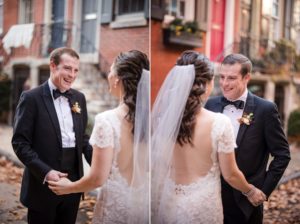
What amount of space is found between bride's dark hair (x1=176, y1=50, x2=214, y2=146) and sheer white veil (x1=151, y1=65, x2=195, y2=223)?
0.05 feet

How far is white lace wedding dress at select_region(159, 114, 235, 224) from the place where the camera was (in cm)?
132

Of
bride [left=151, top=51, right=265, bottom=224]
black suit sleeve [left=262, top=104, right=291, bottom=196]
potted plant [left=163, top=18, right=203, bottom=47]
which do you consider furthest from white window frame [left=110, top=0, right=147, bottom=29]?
black suit sleeve [left=262, top=104, right=291, bottom=196]

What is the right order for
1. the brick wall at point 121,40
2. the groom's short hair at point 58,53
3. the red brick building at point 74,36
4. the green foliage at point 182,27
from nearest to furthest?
1. the groom's short hair at point 58,53
2. the red brick building at point 74,36
3. the brick wall at point 121,40
4. the green foliage at point 182,27

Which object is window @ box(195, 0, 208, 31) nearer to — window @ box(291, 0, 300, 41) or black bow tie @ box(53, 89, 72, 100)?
window @ box(291, 0, 300, 41)

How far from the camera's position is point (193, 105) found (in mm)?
1400

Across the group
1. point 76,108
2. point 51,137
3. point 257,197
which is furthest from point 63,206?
point 257,197

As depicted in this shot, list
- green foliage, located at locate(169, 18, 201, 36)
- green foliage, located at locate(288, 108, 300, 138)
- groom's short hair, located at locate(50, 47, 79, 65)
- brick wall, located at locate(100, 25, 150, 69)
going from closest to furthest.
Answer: groom's short hair, located at locate(50, 47, 79, 65)
brick wall, located at locate(100, 25, 150, 69)
green foliage, located at locate(169, 18, 201, 36)
green foliage, located at locate(288, 108, 300, 138)

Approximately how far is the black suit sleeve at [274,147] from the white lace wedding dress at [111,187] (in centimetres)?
52

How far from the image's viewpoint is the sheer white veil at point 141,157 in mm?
1471

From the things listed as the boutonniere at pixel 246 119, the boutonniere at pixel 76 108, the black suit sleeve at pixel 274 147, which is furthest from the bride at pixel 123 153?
the black suit sleeve at pixel 274 147

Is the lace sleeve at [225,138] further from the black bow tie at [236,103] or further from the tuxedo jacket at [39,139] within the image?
the tuxedo jacket at [39,139]

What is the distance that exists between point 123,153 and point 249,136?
0.51 metres

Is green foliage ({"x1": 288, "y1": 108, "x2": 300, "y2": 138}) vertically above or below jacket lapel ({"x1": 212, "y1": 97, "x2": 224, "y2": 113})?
below

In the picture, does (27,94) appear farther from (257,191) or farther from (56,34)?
(257,191)
